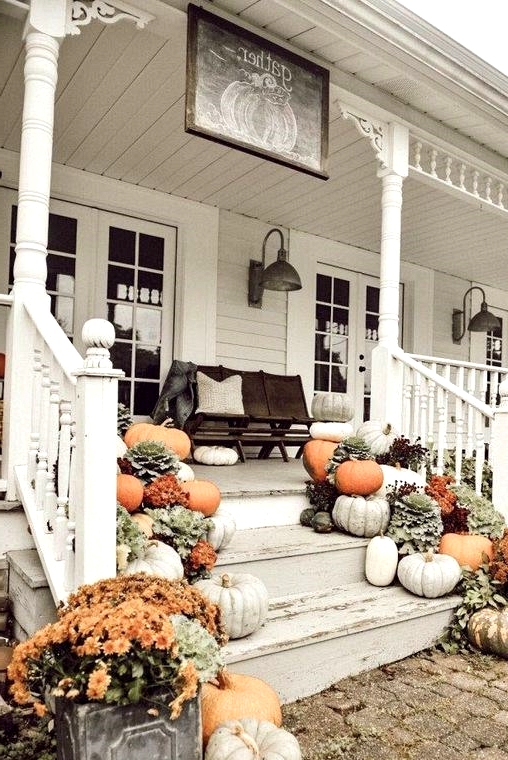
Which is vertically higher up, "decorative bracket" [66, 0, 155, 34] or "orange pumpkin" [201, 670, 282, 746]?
"decorative bracket" [66, 0, 155, 34]

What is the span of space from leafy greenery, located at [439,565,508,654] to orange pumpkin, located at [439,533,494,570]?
0.08m

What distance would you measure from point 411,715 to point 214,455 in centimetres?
270

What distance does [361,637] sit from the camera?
8.39 feet

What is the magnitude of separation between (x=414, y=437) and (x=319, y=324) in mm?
2779

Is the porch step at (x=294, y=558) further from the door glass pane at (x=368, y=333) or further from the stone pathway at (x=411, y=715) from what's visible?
the door glass pane at (x=368, y=333)

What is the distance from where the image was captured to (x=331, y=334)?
6668 millimetres

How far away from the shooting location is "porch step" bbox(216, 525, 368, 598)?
2.75m

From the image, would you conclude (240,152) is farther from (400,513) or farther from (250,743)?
(250,743)

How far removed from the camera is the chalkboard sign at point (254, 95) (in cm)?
306

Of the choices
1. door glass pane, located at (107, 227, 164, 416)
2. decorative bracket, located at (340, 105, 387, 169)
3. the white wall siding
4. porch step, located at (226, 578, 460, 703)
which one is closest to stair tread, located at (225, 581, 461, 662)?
porch step, located at (226, 578, 460, 703)

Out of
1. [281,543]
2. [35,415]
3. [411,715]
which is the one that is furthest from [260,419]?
[411,715]

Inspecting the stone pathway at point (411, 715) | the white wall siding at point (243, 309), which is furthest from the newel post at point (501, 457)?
the white wall siding at point (243, 309)

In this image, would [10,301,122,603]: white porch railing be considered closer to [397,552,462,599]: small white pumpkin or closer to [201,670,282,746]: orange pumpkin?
[201,670,282,746]: orange pumpkin

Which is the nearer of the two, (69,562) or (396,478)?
(69,562)
